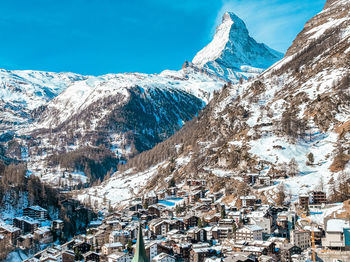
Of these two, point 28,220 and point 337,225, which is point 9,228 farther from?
point 337,225

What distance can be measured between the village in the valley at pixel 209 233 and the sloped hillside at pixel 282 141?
32.7ft

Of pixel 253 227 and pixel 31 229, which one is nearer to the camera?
pixel 253 227

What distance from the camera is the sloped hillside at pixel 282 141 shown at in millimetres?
118875

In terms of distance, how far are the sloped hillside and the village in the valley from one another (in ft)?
32.7

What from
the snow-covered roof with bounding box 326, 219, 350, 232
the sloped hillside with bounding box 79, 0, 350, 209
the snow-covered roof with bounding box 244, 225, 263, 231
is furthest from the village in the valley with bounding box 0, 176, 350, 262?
the sloped hillside with bounding box 79, 0, 350, 209

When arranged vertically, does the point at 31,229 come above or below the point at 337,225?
below

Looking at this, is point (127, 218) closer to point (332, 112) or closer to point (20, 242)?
point (20, 242)

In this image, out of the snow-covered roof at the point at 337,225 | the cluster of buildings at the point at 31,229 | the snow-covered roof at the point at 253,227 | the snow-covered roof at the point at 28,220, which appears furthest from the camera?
the snow-covered roof at the point at 28,220

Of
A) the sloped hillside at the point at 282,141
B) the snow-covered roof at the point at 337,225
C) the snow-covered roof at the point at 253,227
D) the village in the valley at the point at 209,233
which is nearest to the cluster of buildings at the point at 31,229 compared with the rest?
the village in the valley at the point at 209,233

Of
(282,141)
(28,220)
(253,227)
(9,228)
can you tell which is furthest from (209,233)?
(28,220)

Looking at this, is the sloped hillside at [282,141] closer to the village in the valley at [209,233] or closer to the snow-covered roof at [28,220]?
the village in the valley at [209,233]

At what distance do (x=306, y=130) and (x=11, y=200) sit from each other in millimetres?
100972

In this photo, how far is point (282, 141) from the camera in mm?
137500

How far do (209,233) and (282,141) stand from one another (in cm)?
5198
